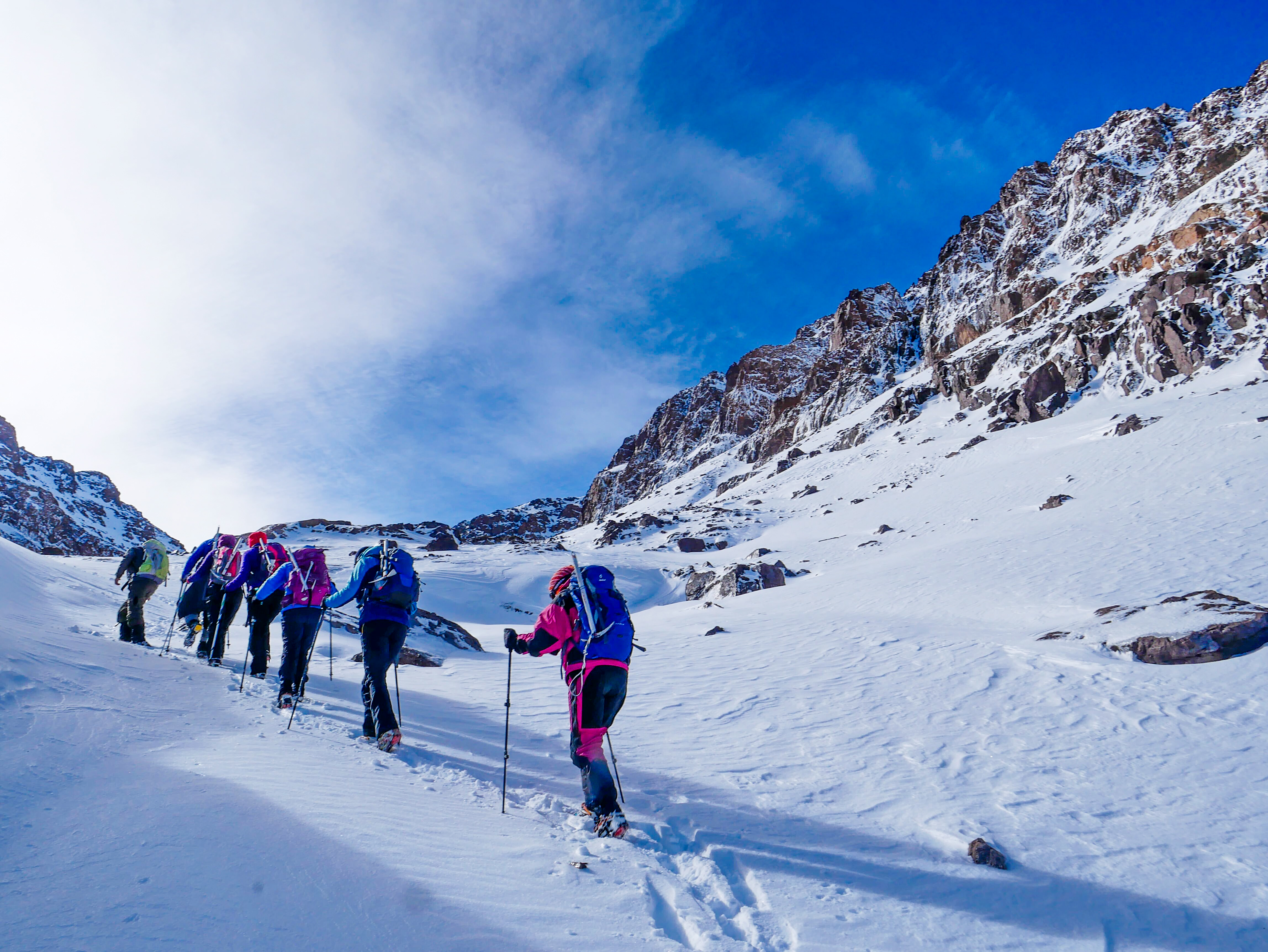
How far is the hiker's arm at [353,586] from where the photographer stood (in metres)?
5.66

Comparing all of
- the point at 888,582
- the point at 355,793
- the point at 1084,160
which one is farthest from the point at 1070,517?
the point at 1084,160

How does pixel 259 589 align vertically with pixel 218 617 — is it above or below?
above

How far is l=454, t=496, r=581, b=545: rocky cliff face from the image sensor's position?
152 metres

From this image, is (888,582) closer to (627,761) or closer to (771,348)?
(627,761)

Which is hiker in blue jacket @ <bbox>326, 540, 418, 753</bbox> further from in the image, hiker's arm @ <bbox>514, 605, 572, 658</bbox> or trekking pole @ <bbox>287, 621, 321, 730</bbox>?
hiker's arm @ <bbox>514, 605, 572, 658</bbox>

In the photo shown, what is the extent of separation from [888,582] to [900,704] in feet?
34.1

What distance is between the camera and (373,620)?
18.7 ft

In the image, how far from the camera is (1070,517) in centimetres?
1809

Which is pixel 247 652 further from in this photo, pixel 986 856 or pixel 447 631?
pixel 986 856

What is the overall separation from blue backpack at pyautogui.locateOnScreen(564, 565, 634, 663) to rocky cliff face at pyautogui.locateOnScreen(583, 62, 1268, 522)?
4200 cm

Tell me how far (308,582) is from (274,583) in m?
0.83

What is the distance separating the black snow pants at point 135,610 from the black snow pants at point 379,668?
5.57 meters

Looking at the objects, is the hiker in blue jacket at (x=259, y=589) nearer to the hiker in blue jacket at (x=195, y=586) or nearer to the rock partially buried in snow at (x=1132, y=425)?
the hiker in blue jacket at (x=195, y=586)

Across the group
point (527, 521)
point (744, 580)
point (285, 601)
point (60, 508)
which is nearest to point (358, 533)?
point (744, 580)
